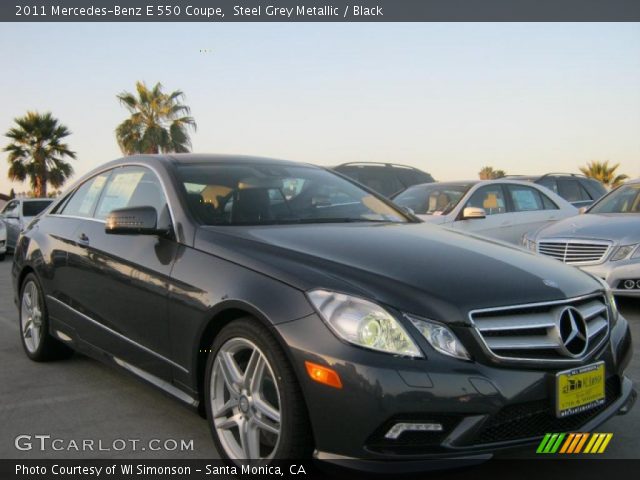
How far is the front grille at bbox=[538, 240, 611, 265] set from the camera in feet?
22.3

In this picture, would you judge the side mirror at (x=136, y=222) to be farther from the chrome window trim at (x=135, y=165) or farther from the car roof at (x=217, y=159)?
the car roof at (x=217, y=159)

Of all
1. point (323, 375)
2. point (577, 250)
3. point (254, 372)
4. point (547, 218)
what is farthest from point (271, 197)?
point (547, 218)

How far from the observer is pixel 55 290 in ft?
15.1

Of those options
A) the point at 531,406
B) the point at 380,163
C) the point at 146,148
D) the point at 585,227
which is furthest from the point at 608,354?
the point at 146,148

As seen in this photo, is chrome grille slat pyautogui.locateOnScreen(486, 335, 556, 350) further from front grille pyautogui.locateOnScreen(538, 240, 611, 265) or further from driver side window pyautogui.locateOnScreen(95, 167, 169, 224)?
front grille pyautogui.locateOnScreen(538, 240, 611, 265)

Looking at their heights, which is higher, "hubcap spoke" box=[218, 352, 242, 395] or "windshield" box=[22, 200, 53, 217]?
"windshield" box=[22, 200, 53, 217]

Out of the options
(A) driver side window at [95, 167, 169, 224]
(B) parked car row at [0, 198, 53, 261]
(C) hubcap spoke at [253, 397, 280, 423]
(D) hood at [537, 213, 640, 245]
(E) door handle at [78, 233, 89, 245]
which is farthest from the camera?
(B) parked car row at [0, 198, 53, 261]

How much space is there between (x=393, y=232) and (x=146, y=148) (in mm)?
25350

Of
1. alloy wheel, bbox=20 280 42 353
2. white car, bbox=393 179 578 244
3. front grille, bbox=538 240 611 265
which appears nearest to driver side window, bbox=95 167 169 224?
alloy wheel, bbox=20 280 42 353

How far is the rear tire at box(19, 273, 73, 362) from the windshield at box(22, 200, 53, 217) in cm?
1234

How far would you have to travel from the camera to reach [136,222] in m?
3.48

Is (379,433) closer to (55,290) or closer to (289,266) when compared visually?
(289,266)

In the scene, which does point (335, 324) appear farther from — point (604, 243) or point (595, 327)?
point (604, 243)

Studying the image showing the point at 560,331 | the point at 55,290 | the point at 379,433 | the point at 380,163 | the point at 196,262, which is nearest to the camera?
the point at 379,433
